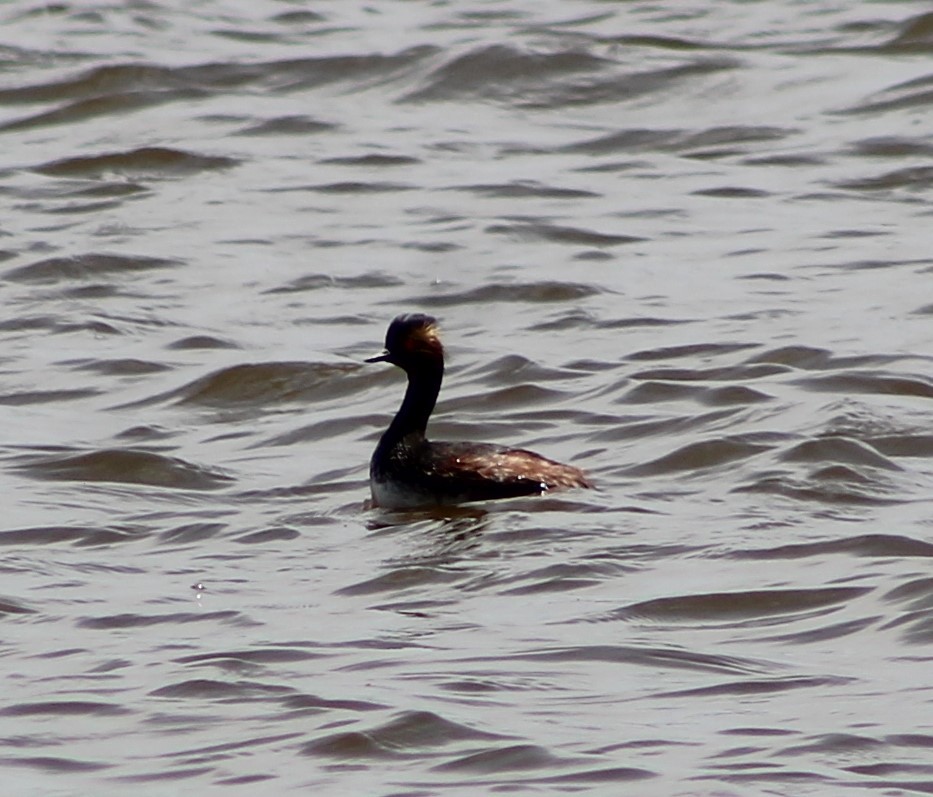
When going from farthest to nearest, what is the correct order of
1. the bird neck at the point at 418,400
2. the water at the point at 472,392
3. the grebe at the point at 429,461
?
the bird neck at the point at 418,400 < the grebe at the point at 429,461 < the water at the point at 472,392

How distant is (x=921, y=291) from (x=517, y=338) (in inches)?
89.0

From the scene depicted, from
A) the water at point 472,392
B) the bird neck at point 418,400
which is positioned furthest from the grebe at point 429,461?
the water at point 472,392

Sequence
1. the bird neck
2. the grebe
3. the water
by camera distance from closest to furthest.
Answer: the water
the grebe
the bird neck

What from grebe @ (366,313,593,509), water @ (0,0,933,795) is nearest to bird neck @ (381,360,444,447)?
grebe @ (366,313,593,509)

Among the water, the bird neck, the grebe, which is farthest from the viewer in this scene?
the bird neck

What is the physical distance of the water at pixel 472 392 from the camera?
23.9ft

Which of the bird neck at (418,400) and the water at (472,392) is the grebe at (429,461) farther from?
the water at (472,392)

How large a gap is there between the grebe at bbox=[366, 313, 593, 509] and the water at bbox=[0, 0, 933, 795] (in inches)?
4.3

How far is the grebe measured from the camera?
10.4 meters

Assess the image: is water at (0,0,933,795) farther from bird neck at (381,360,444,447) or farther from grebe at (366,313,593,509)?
bird neck at (381,360,444,447)

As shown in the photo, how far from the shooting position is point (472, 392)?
12.7 m

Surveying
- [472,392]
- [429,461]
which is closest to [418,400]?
[429,461]

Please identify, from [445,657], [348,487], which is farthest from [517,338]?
[445,657]

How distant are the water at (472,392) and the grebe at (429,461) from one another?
0.11 meters
